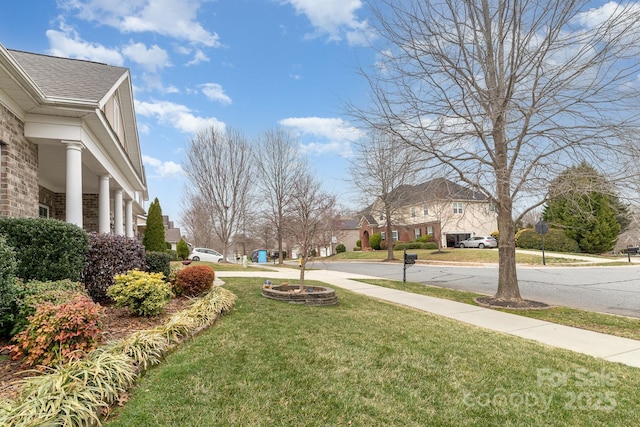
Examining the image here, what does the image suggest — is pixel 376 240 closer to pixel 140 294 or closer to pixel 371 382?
pixel 140 294

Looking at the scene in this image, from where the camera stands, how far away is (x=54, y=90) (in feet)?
24.3

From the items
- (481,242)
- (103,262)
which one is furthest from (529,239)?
(103,262)

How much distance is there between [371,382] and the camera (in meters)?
3.64

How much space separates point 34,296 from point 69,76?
7.38m

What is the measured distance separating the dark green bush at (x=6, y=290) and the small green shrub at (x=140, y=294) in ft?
4.51

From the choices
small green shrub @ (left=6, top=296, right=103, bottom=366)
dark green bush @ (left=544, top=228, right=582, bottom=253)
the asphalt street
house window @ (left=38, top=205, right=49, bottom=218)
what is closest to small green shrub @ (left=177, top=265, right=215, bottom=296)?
small green shrub @ (left=6, top=296, right=103, bottom=366)

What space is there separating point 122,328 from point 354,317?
12.2ft

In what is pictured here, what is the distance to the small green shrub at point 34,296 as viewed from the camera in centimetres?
410

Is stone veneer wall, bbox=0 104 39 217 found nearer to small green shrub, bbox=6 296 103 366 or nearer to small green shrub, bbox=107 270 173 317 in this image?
small green shrub, bbox=107 270 173 317

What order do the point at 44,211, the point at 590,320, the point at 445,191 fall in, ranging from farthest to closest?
the point at 44,211 < the point at 445,191 < the point at 590,320

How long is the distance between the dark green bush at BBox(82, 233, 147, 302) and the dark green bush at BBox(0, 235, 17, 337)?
208 cm

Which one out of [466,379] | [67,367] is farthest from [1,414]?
[466,379]

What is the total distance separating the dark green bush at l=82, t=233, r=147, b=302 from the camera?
6477mm

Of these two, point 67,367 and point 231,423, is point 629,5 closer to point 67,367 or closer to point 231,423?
point 231,423
